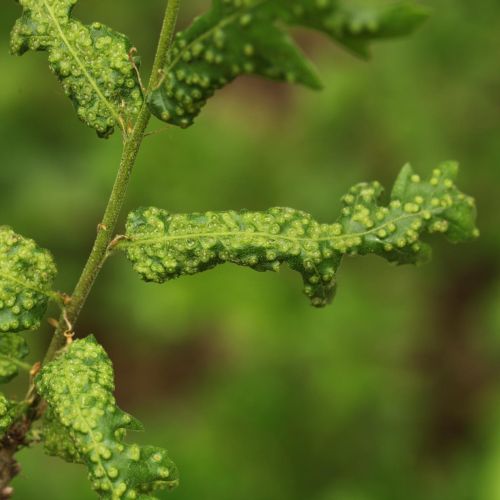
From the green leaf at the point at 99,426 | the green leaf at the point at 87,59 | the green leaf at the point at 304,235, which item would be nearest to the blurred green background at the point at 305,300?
the green leaf at the point at 304,235

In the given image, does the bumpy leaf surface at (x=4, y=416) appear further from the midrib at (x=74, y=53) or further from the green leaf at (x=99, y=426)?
the midrib at (x=74, y=53)

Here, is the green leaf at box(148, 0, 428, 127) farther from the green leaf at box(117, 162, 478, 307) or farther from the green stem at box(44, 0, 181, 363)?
the green leaf at box(117, 162, 478, 307)

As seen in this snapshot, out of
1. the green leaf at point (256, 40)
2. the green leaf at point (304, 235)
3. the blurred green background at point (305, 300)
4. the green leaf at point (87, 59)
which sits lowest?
the blurred green background at point (305, 300)

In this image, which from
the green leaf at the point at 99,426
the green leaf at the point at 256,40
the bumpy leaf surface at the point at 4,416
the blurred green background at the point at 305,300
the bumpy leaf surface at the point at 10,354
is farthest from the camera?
the blurred green background at the point at 305,300

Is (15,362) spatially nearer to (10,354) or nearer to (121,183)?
(10,354)

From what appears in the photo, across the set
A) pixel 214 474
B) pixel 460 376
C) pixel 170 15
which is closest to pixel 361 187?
pixel 170 15

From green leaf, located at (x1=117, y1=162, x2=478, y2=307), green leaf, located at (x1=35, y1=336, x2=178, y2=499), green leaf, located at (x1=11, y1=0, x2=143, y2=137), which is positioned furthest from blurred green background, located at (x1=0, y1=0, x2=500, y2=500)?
green leaf, located at (x1=11, y1=0, x2=143, y2=137)

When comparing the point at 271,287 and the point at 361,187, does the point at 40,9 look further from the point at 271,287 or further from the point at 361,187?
the point at 271,287
